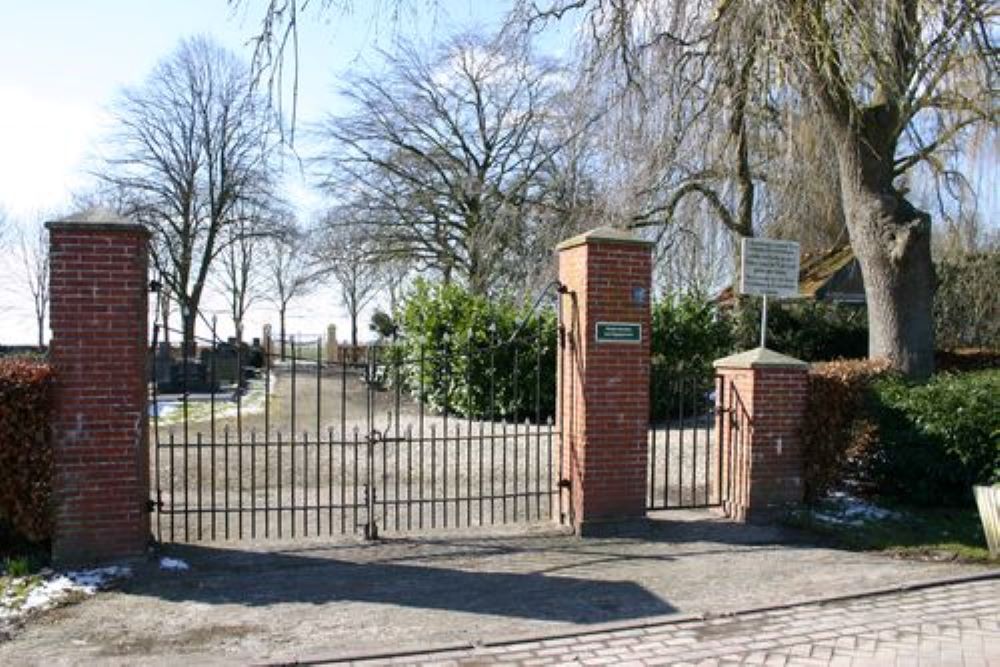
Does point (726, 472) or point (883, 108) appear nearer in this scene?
point (726, 472)

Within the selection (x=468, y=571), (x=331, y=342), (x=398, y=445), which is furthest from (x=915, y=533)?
(x=331, y=342)

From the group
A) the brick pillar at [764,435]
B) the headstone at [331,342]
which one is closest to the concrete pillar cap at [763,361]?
the brick pillar at [764,435]

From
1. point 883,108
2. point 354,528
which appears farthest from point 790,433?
point 883,108

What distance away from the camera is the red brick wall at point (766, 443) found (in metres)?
8.35

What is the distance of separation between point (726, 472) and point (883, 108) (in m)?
5.66

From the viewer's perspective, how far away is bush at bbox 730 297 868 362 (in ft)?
57.9

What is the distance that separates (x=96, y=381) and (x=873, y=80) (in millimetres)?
9137

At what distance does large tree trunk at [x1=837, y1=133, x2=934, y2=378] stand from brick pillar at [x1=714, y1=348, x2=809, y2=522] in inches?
141

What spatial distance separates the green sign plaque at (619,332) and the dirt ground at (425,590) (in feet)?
5.46

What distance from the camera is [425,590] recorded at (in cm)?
612

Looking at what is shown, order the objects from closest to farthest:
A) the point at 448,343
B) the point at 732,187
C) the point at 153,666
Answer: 1. the point at 153,666
2. the point at 732,187
3. the point at 448,343

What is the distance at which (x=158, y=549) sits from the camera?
22.7ft

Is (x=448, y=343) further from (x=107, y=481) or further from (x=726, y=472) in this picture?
(x=107, y=481)

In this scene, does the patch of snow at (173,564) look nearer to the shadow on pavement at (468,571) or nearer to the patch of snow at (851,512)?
the shadow on pavement at (468,571)
